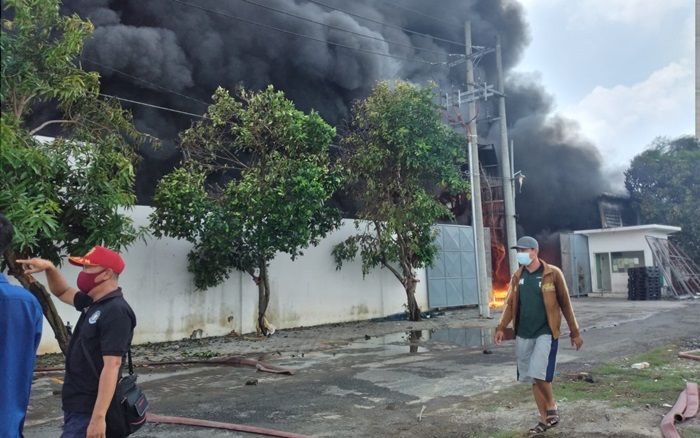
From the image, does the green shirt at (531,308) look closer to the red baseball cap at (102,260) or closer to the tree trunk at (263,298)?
the red baseball cap at (102,260)

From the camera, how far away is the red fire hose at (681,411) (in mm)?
4571

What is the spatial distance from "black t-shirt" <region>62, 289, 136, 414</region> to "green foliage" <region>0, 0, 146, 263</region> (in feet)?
13.6

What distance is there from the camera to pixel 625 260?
26.0 meters

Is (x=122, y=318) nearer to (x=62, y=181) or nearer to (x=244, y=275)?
(x=62, y=181)

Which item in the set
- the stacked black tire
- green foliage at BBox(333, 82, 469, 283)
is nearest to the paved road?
green foliage at BBox(333, 82, 469, 283)

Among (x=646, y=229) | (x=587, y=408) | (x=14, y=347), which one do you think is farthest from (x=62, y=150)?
(x=646, y=229)

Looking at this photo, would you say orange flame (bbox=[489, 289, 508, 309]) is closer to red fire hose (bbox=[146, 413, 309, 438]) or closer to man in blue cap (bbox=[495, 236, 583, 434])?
man in blue cap (bbox=[495, 236, 583, 434])

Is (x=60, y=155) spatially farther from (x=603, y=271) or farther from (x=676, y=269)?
(x=603, y=271)

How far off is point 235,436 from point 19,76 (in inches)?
210

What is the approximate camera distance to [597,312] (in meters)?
16.7

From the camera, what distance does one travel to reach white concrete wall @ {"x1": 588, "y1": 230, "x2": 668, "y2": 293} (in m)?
24.4

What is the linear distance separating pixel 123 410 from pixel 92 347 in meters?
0.36

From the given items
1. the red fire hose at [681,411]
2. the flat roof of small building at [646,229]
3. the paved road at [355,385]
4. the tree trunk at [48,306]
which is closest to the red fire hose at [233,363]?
the paved road at [355,385]

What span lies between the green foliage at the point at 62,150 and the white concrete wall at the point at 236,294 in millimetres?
2462
